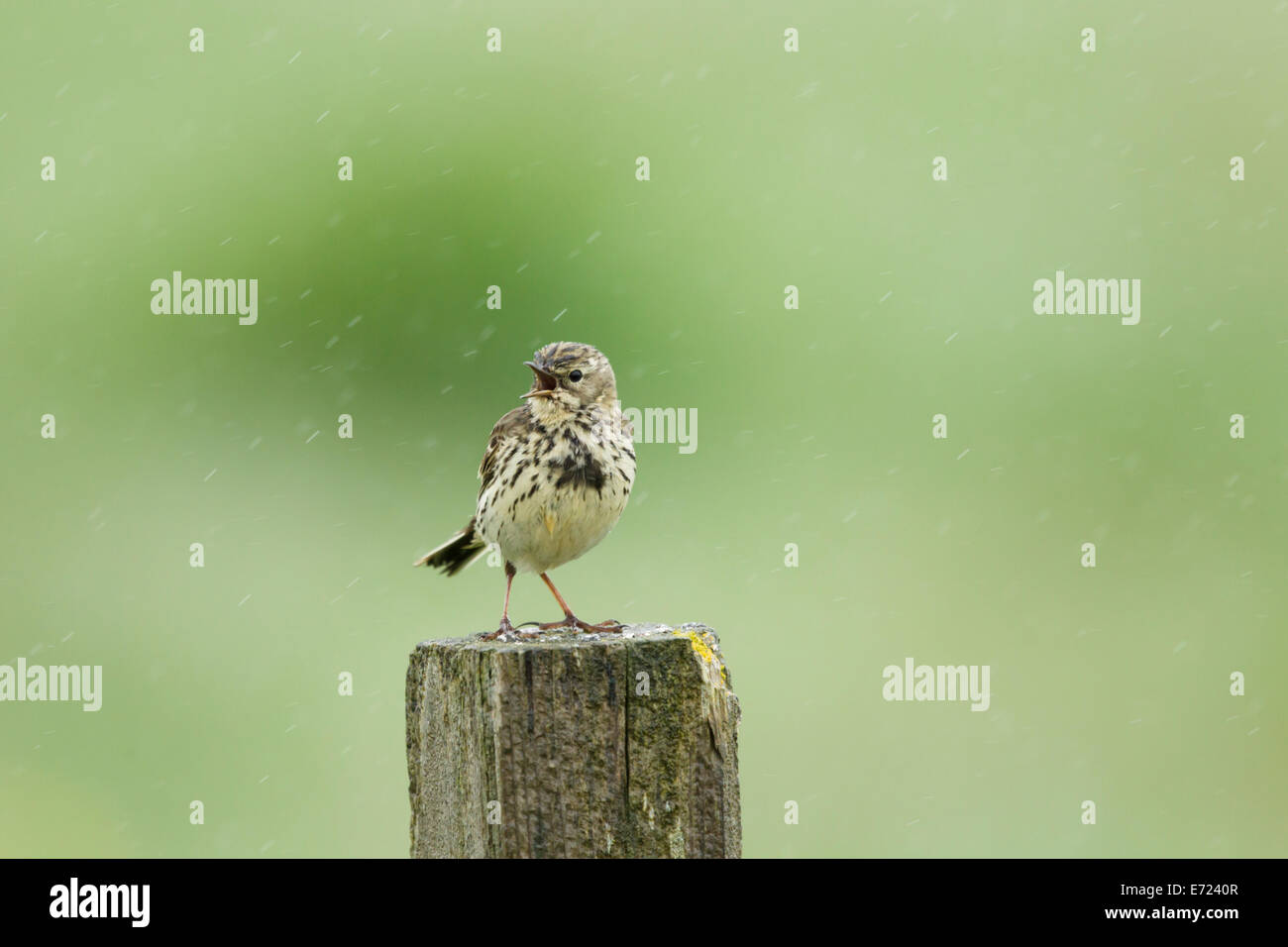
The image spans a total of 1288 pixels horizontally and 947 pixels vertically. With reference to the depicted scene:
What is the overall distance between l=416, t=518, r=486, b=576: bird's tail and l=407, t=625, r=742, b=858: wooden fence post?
2868 millimetres

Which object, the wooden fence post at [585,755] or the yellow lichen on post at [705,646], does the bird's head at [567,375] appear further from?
the wooden fence post at [585,755]

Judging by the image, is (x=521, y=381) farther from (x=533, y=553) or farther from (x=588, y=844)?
(x=588, y=844)

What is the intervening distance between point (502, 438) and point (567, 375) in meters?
0.45

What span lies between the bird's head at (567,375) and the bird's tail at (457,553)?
0.88 meters

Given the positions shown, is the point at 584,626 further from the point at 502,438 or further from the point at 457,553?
the point at 457,553

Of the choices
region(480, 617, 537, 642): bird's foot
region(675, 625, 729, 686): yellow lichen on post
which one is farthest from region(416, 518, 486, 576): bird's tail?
region(675, 625, 729, 686): yellow lichen on post

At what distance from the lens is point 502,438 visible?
6.46 metres

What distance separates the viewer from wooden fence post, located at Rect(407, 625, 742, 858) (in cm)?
377

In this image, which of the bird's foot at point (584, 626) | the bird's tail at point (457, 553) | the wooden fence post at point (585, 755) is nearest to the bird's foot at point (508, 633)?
the bird's foot at point (584, 626)

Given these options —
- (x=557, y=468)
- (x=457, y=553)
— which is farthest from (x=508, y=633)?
(x=457, y=553)

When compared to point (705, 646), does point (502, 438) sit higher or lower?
higher

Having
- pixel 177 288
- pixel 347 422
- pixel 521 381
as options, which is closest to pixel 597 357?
pixel 347 422

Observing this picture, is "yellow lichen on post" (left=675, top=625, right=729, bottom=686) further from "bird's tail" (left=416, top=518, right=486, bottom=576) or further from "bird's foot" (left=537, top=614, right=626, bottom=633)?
"bird's tail" (left=416, top=518, right=486, bottom=576)

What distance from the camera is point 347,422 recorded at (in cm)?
1242
